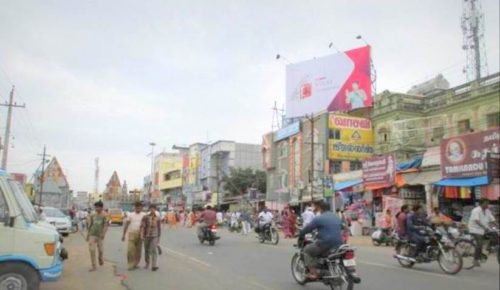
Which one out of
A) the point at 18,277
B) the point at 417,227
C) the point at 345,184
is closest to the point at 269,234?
the point at 417,227

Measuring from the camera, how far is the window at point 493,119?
9.20ft

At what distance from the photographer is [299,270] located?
392 inches

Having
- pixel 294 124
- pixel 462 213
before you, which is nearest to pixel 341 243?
pixel 462 213

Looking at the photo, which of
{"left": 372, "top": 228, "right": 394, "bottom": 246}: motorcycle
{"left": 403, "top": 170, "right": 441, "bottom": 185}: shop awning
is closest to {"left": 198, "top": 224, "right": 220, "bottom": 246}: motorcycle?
{"left": 372, "top": 228, "right": 394, "bottom": 246}: motorcycle

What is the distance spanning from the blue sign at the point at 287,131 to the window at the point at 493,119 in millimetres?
43659

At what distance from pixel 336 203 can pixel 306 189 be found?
848 centimetres

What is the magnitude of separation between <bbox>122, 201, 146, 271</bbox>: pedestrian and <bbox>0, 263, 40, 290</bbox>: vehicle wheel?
5110mm

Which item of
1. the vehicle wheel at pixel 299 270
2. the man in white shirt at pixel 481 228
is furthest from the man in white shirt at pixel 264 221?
the man in white shirt at pixel 481 228

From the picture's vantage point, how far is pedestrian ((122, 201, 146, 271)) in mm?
13039

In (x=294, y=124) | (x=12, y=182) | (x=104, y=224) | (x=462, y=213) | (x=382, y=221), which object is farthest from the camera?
(x=294, y=124)

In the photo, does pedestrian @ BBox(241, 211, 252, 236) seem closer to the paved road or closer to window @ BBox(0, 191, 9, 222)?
the paved road

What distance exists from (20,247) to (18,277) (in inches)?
17.4

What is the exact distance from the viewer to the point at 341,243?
855cm

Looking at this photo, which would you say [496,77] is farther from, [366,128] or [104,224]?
[366,128]
